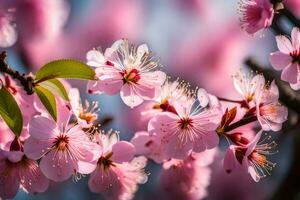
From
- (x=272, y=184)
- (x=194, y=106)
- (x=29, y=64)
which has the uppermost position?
(x=194, y=106)

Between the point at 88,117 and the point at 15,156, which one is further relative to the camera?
the point at 88,117

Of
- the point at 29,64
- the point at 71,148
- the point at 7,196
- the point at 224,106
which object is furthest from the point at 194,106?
the point at 29,64

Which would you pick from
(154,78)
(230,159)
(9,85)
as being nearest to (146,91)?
(154,78)

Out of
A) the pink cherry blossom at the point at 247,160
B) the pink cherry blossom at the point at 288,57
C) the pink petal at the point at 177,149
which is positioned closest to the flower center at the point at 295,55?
the pink cherry blossom at the point at 288,57

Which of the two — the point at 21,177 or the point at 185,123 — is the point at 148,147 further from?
the point at 21,177

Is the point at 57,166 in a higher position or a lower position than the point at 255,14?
lower

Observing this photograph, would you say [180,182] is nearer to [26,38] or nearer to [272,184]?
[26,38]

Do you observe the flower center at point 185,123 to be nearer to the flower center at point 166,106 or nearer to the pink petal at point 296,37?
the flower center at point 166,106
